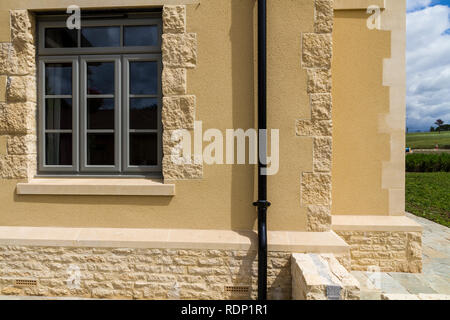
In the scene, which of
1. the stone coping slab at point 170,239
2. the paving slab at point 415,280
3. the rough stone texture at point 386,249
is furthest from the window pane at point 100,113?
the paving slab at point 415,280

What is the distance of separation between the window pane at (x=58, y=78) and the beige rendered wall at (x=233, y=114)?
0.71 metres

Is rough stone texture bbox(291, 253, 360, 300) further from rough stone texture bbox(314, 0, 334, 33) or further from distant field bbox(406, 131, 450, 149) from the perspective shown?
distant field bbox(406, 131, 450, 149)

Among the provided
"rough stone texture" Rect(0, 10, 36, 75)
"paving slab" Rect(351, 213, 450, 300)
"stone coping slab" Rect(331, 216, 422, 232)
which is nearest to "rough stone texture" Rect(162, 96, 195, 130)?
"rough stone texture" Rect(0, 10, 36, 75)

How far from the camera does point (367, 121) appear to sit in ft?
12.3

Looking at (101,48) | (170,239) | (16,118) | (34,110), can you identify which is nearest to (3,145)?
(16,118)

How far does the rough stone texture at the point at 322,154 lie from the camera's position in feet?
9.93

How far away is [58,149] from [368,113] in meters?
4.15

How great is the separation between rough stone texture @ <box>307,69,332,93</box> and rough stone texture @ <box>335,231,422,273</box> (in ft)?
6.23

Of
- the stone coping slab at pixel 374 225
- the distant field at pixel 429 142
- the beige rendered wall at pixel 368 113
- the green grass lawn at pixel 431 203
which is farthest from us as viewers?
the distant field at pixel 429 142

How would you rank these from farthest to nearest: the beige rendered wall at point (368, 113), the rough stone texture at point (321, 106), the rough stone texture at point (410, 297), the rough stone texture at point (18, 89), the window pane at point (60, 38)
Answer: the beige rendered wall at point (368, 113) → the window pane at point (60, 38) → the rough stone texture at point (18, 89) → the rough stone texture at point (321, 106) → the rough stone texture at point (410, 297)

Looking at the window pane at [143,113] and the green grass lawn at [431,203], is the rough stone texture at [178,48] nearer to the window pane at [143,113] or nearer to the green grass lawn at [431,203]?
the window pane at [143,113]

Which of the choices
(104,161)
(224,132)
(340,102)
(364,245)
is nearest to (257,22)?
(224,132)

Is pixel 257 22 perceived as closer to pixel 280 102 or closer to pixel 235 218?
pixel 280 102

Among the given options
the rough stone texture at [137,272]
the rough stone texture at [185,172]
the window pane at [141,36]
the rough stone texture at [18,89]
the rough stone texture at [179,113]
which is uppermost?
the window pane at [141,36]
